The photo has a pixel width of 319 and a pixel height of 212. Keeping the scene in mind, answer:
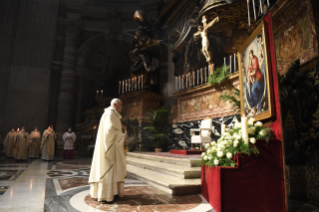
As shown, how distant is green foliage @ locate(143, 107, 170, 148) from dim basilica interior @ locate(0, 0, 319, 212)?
0.17ft

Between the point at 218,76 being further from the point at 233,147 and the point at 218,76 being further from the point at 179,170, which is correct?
the point at 233,147

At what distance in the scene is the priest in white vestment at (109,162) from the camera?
3.27 m

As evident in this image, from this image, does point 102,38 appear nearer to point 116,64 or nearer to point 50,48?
point 116,64

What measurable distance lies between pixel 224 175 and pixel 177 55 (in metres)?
9.51

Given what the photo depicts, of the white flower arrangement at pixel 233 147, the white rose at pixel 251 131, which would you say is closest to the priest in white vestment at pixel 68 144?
the white flower arrangement at pixel 233 147

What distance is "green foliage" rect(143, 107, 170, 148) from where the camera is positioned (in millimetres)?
10461

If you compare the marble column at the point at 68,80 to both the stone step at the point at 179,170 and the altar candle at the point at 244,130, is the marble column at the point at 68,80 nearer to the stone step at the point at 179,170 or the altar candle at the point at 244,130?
the stone step at the point at 179,170

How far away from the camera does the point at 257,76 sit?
160 inches

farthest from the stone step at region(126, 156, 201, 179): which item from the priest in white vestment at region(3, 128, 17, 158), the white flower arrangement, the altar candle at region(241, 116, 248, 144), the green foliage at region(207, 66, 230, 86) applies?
the priest in white vestment at region(3, 128, 17, 158)

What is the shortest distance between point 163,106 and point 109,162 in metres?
8.44

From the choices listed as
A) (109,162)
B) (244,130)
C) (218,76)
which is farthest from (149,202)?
(218,76)

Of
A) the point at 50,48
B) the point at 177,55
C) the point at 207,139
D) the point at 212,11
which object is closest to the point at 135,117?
the point at 177,55

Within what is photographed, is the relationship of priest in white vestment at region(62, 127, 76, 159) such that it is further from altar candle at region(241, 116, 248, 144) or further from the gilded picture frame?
altar candle at region(241, 116, 248, 144)

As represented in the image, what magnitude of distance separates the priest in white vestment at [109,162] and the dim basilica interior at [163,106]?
0.02 meters
